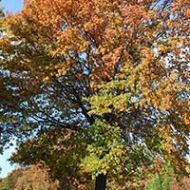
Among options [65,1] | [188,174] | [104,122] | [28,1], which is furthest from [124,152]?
[28,1]

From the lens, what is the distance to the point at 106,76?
20906mm

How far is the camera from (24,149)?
23.1 metres

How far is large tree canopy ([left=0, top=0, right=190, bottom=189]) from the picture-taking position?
→ 19609mm

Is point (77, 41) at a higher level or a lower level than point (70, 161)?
higher

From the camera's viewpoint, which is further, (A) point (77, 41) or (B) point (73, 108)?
(B) point (73, 108)

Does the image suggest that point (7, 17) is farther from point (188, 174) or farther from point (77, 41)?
point (188, 174)

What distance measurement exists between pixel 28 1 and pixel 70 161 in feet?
22.3

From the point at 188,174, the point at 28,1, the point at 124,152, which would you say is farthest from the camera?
the point at 28,1

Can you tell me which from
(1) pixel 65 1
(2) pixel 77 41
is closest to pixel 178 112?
(2) pixel 77 41

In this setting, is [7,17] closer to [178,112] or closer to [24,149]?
[24,149]

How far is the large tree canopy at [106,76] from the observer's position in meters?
19.6

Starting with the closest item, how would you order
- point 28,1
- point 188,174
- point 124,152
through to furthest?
1. point 124,152
2. point 188,174
3. point 28,1

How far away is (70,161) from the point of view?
21453 millimetres

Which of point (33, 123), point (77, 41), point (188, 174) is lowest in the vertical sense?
point (188, 174)
